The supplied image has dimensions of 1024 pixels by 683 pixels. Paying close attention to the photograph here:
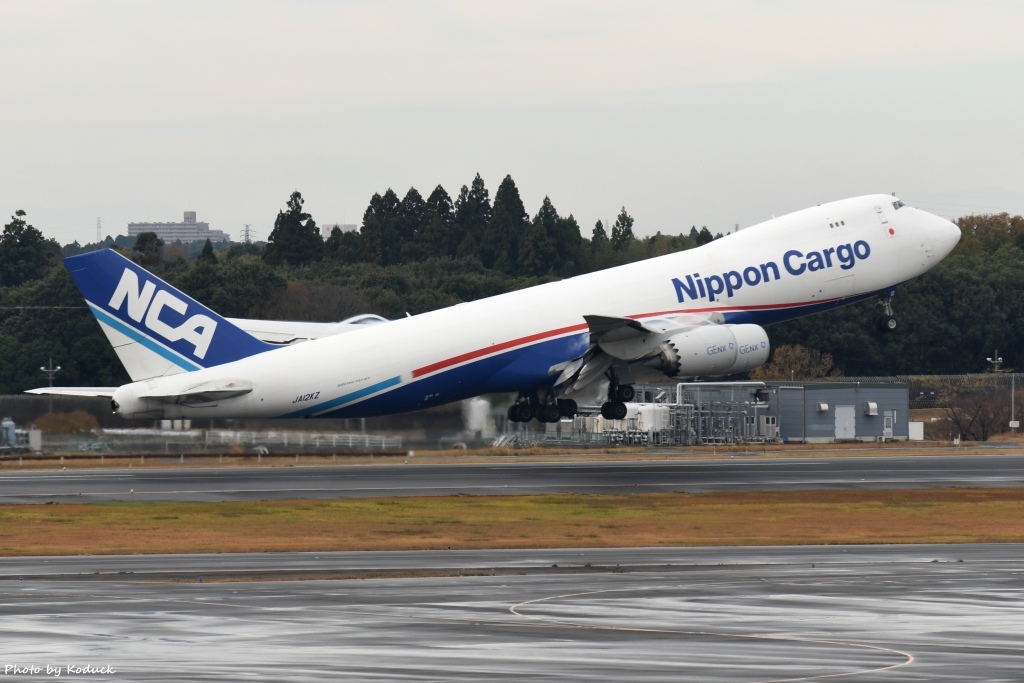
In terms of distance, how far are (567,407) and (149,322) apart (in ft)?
52.7

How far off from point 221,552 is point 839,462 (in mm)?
39394

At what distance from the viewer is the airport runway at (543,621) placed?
61.4ft

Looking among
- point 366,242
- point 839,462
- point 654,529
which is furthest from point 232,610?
point 366,242

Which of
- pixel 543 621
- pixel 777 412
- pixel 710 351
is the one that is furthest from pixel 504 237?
pixel 543 621

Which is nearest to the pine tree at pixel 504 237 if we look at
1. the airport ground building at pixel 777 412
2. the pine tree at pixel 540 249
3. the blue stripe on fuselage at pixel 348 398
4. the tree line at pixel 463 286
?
the tree line at pixel 463 286

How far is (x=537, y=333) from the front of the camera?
56.5 meters

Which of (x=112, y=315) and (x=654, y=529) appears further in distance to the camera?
(x=112, y=315)

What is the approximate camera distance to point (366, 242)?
169 meters

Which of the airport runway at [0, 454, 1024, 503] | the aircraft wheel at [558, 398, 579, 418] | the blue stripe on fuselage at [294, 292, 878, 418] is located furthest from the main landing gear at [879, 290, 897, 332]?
the aircraft wheel at [558, 398, 579, 418]

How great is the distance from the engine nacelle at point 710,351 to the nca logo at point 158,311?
1604cm

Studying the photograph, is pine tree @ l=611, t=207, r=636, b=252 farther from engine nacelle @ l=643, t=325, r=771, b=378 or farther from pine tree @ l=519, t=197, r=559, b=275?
engine nacelle @ l=643, t=325, r=771, b=378

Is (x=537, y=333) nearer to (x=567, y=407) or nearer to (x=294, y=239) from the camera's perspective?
(x=567, y=407)

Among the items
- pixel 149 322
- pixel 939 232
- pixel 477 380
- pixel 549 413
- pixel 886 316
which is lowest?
pixel 549 413

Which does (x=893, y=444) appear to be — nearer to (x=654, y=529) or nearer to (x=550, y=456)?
(x=550, y=456)
